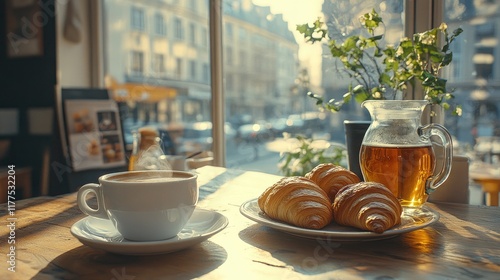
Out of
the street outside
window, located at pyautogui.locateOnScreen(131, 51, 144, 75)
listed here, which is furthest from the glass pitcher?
window, located at pyautogui.locateOnScreen(131, 51, 144, 75)

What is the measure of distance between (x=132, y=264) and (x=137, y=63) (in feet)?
8.32

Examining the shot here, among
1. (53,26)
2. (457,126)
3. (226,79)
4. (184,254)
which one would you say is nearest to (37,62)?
(53,26)

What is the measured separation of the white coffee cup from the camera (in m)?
0.66

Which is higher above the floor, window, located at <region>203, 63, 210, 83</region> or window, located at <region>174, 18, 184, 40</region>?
window, located at <region>174, 18, 184, 40</region>

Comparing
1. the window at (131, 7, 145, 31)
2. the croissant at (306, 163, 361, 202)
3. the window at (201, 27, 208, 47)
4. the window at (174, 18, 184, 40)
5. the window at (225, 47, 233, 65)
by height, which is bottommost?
the croissant at (306, 163, 361, 202)

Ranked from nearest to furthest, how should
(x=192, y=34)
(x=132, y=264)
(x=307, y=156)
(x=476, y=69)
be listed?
(x=132, y=264) → (x=476, y=69) → (x=307, y=156) → (x=192, y=34)

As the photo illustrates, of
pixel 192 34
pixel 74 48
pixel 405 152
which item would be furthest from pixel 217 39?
pixel 405 152

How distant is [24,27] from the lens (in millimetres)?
3082

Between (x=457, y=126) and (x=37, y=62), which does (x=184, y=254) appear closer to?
(x=457, y=126)

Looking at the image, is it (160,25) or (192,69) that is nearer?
(192,69)

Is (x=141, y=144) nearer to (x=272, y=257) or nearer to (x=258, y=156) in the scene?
(x=258, y=156)

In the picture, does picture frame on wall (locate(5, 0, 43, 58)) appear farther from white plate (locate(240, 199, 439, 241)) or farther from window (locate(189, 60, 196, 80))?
white plate (locate(240, 199, 439, 241))

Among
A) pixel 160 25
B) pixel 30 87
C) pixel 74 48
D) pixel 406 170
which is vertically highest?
pixel 160 25

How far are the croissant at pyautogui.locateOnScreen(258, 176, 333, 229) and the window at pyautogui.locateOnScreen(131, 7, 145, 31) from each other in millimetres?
2451
